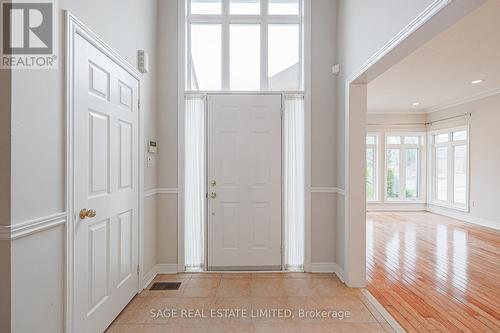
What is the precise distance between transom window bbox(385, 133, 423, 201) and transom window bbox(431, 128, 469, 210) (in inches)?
16.7

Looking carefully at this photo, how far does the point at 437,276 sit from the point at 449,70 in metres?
3.38

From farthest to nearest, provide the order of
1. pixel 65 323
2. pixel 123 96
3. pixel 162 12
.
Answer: pixel 162 12
pixel 123 96
pixel 65 323

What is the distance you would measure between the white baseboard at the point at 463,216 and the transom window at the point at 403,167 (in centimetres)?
53

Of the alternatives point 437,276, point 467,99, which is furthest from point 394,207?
point 437,276

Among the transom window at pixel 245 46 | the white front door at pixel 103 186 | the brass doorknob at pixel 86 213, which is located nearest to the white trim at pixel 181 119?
the transom window at pixel 245 46

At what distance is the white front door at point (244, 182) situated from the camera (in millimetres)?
3314

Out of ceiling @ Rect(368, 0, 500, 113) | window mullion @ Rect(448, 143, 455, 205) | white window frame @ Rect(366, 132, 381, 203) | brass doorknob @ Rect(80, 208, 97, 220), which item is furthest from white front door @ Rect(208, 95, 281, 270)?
window mullion @ Rect(448, 143, 455, 205)

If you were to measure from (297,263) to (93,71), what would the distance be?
2.90m

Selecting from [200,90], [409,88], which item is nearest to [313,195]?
[200,90]

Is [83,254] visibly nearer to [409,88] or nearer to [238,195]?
[238,195]

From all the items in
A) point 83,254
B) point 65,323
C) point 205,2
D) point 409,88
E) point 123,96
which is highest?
point 205,2

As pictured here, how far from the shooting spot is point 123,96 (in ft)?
7.91

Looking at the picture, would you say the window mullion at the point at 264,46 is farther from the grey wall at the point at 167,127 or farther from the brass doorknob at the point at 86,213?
the brass doorknob at the point at 86,213

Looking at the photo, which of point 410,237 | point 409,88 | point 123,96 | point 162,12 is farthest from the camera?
point 409,88
